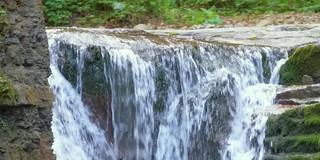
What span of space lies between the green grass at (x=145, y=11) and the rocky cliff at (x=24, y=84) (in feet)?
28.6

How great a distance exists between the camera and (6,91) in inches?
143

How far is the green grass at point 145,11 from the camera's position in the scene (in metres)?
12.9

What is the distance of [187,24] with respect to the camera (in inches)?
498

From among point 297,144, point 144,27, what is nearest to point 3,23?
point 297,144

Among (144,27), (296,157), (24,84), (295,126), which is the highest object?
(24,84)

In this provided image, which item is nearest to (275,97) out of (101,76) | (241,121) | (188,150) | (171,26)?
(241,121)

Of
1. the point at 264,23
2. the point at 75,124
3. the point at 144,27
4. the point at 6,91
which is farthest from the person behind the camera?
the point at 144,27

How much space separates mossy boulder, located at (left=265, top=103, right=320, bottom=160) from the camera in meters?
5.67

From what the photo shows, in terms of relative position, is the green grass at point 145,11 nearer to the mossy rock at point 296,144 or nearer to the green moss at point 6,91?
the mossy rock at point 296,144

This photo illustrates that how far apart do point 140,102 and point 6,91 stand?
3.79 m

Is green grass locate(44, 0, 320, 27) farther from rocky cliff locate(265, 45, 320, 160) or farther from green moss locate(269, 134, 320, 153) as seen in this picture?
green moss locate(269, 134, 320, 153)

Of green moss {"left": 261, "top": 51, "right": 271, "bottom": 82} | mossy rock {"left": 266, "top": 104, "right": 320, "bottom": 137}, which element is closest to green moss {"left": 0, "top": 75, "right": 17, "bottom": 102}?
mossy rock {"left": 266, "top": 104, "right": 320, "bottom": 137}

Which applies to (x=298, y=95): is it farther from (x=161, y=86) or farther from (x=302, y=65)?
(x=161, y=86)

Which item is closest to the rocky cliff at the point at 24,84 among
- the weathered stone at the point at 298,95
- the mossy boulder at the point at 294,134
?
the mossy boulder at the point at 294,134
